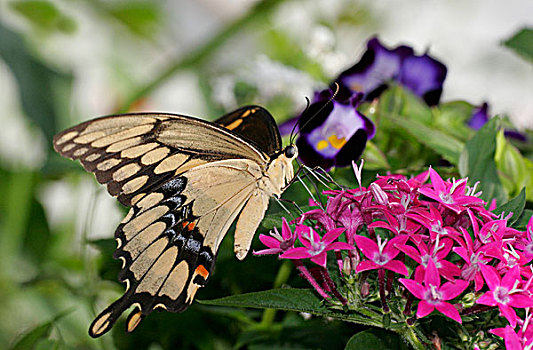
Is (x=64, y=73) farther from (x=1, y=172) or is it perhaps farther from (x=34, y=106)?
(x=1, y=172)

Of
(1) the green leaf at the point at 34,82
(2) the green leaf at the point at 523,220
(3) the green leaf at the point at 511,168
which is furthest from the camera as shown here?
(1) the green leaf at the point at 34,82

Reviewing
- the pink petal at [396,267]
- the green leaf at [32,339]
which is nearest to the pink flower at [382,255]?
the pink petal at [396,267]

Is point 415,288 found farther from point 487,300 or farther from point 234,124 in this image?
point 234,124

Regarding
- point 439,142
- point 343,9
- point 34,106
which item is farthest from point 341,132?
point 343,9

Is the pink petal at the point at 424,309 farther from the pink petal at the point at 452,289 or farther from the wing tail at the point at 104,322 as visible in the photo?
the wing tail at the point at 104,322

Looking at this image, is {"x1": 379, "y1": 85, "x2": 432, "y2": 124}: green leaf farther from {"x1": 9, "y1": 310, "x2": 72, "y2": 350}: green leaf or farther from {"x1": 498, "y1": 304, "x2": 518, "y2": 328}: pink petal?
{"x1": 9, "y1": 310, "x2": 72, "y2": 350}: green leaf

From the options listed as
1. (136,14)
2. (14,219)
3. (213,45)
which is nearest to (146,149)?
(213,45)

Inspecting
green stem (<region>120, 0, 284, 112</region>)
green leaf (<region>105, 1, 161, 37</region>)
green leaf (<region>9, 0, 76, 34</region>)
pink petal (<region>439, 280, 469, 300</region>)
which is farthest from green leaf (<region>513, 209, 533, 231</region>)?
green leaf (<region>105, 1, 161, 37</region>)

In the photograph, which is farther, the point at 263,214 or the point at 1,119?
the point at 1,119
